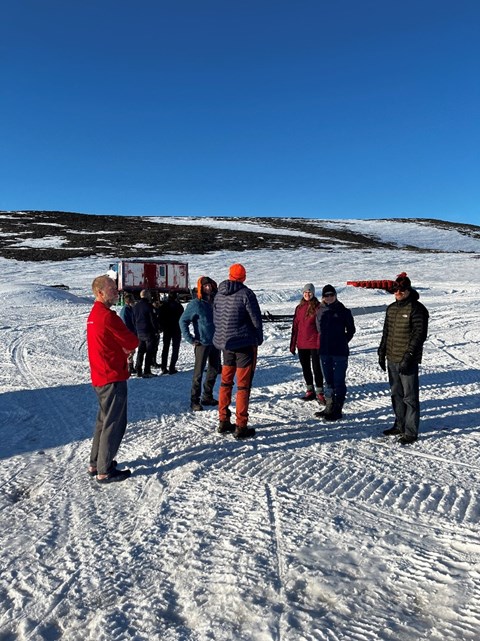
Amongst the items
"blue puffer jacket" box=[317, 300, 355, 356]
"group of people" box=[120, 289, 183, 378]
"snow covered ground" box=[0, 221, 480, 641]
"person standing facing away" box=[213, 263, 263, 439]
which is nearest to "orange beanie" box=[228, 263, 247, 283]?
"person standing facing away" box=[213, 263, 263, 439]

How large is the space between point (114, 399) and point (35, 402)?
11.3ft

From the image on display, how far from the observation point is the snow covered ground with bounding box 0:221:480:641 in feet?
8.48

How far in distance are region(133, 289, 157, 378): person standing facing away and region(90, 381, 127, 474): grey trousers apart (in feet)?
15.2

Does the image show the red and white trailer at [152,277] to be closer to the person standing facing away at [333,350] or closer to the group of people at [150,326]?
the group of people at [150,326]

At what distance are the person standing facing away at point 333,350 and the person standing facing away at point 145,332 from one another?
3.99 meters

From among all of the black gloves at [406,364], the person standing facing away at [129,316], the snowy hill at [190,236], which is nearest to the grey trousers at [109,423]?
the black gloves at [406,364]

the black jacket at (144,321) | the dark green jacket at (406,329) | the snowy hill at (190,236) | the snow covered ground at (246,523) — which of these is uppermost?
the snowy hill at (190,236)

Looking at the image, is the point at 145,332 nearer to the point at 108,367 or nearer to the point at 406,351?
the point at 108,367

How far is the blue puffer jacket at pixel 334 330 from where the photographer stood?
5965 mm

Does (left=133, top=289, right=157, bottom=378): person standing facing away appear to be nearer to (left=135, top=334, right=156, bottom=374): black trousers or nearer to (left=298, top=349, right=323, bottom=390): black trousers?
(left=135, top=334, right=156, bottom=374): black trousers

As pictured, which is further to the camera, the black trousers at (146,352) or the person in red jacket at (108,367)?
the black trousers at (146,352)

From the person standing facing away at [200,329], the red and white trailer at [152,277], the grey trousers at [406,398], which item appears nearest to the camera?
the grey trousers at [406,398]

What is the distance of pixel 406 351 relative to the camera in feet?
16.4

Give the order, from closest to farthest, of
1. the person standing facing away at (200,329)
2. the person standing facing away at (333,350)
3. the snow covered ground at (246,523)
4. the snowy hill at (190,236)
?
the snow covered ground at (246,523)
the person standing facing away at (333,350)
the person standing facing away at (200,329)
the snowy hill at (190,236)
